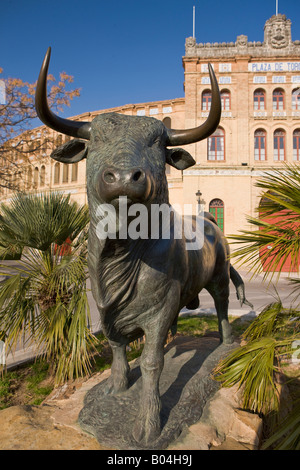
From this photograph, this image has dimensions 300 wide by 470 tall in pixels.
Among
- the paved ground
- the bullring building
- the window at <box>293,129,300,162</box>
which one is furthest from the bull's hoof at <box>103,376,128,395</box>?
the window at <box>293,129,300,162</box>

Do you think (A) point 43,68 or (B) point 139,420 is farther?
(B) point 139,420

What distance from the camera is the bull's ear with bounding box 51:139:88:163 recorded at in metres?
1.88

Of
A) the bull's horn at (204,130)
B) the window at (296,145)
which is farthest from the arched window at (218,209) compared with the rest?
the bull's horn at (204,130)

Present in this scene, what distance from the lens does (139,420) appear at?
6.04 ft

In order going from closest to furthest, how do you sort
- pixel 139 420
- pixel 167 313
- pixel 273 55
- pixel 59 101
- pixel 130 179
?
pixel 130 179 < pixel 139 420 < pixel 167 313 < pixel 59 101 < pixel 273 55

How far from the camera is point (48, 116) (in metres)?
1.75

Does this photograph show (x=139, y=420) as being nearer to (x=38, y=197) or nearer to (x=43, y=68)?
(x=43, y=68)

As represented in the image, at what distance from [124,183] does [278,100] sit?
62.1 feet

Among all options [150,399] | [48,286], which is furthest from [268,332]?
[48,286]

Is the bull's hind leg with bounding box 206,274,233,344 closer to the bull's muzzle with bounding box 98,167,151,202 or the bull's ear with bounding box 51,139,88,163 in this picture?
the bull's ear with bounding box 51,139,88,163

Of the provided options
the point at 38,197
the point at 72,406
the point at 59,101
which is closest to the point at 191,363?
the point at 72,406

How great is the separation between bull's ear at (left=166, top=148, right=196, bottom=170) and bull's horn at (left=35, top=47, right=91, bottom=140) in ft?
1.71

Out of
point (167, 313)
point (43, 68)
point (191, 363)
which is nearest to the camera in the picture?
point (43, 68)

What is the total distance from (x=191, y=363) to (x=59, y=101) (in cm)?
703
